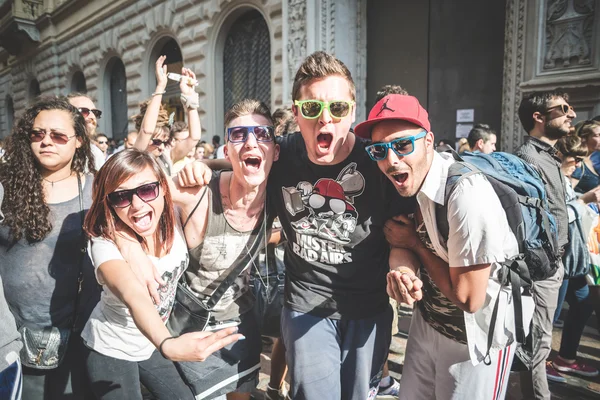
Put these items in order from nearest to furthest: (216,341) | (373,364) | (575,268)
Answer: (216,341) → (373,364) → (575,268)

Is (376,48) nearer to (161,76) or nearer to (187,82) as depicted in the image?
(161,76)

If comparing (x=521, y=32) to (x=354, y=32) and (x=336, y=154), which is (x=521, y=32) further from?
(x=336, y=154)

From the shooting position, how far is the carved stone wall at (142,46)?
10.1 meters

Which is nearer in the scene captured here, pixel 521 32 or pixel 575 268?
pixel 575 268

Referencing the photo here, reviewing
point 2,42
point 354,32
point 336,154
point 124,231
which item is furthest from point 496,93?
point 2,42

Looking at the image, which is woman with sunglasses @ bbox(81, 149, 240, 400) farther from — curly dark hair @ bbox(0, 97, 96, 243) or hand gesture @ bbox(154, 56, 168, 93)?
hand gesture @ bbox(154, 56, 168, 93)

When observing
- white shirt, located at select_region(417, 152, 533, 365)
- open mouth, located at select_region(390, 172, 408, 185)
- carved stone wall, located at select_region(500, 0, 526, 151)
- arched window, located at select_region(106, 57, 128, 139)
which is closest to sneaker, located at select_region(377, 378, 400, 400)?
white shirt, located at select_region(417, 152, 533, 365)

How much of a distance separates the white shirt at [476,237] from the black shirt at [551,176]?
127 centimetres

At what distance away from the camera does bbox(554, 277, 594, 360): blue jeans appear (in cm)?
340

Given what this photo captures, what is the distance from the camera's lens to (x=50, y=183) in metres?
2.12

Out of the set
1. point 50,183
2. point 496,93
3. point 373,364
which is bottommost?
point 373,364

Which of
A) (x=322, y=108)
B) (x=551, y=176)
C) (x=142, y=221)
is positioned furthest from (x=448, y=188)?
(x=551, y=176)

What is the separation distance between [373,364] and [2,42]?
88.3 feet

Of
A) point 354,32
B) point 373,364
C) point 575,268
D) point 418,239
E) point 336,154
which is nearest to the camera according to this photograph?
point 418,239
